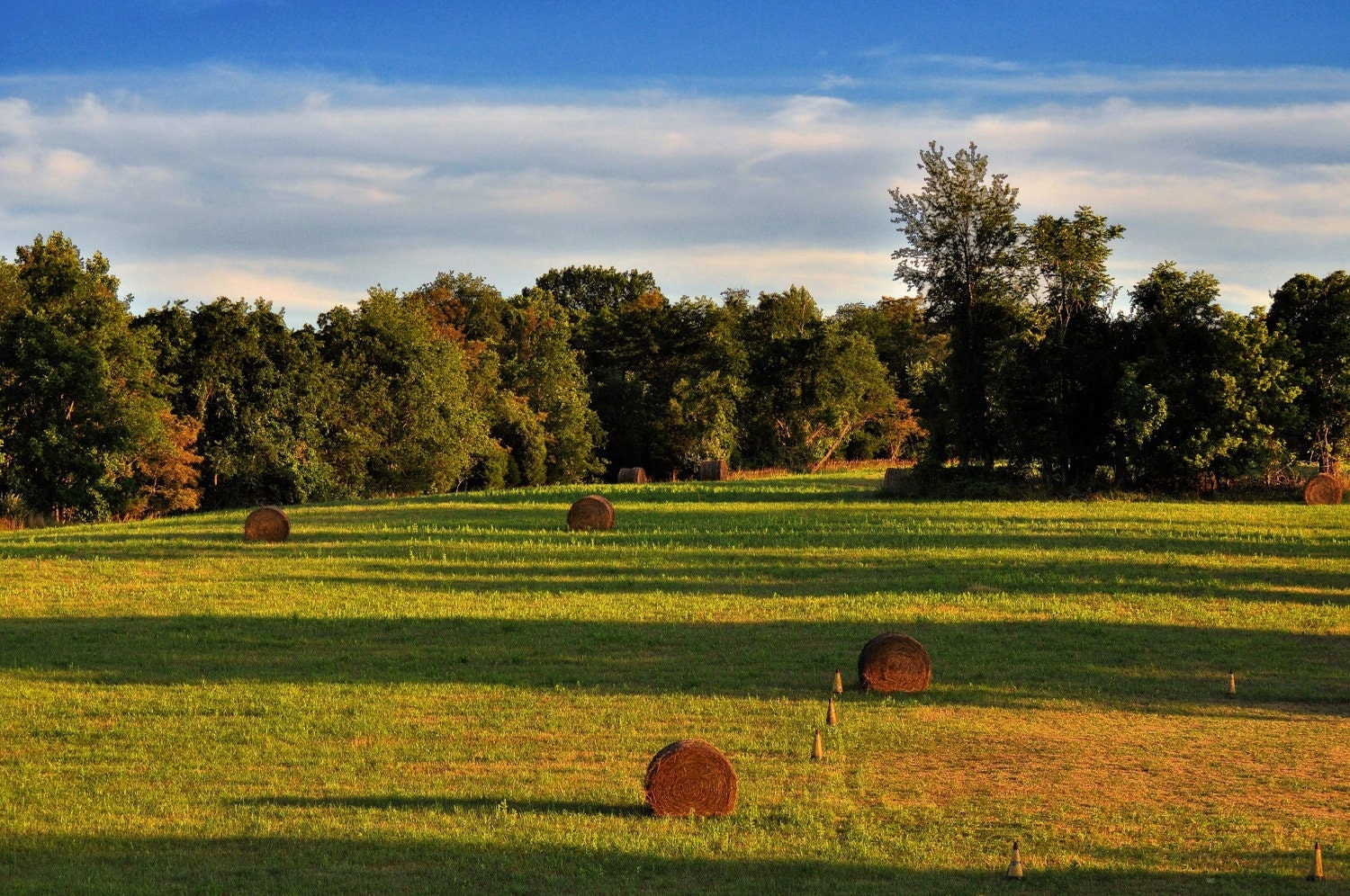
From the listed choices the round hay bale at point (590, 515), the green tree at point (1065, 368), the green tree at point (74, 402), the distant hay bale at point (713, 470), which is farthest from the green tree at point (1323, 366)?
the green tree at point (74, 402)

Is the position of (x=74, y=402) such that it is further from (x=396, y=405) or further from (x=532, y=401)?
(x=532, y=401)

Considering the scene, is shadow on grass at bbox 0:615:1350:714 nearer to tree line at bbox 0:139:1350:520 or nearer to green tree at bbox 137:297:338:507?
tree line at bbox 0:139:1350:520

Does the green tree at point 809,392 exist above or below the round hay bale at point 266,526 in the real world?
above

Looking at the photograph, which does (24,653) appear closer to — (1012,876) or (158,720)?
(158,720)

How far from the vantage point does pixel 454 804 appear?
12359 millimetres

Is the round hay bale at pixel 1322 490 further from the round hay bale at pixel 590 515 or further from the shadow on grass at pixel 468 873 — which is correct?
the shadow on grass at pixel 468 873

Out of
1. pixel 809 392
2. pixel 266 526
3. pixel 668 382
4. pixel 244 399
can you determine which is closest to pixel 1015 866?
pixel 266 526

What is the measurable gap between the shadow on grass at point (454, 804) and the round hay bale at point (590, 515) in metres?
23.1

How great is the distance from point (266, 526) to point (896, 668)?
21104mm

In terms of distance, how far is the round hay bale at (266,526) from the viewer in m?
33.7

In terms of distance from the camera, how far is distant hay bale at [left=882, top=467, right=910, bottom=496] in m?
47.1

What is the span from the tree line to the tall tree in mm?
92

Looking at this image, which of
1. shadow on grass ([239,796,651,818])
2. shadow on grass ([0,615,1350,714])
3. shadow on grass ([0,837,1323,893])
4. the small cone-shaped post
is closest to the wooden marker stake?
shadow on grass ([0,837,1323,893])

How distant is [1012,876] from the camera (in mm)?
10242
